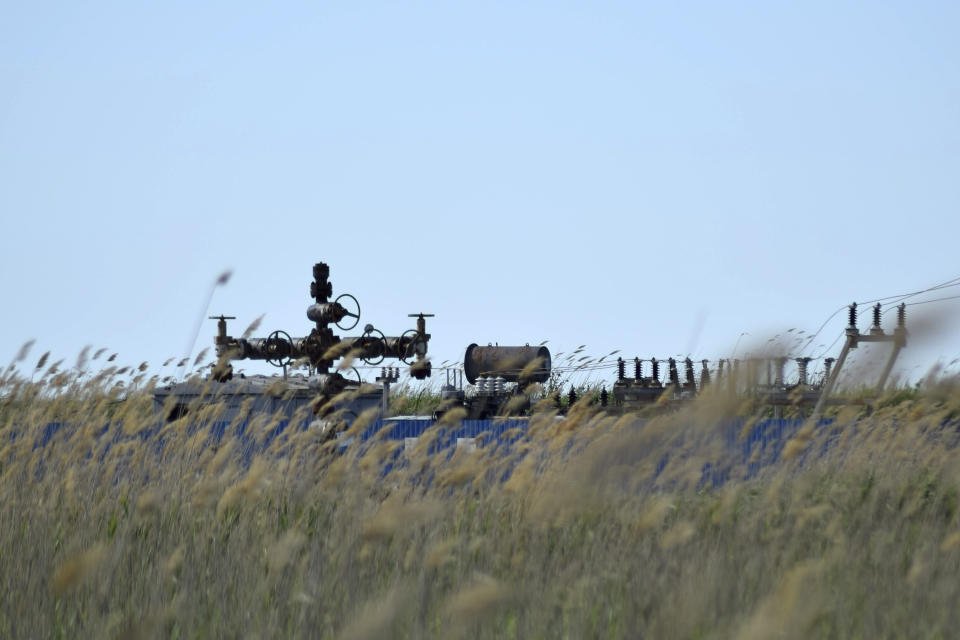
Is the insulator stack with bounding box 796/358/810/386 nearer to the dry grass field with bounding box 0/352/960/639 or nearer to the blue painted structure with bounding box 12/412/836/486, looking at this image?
the blue painted structure with bounding box 12/412/836/486

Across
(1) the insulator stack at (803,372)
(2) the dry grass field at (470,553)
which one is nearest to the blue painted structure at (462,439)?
(2) the dry grass field at (470,553)

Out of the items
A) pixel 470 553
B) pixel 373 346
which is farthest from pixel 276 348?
pixel 470 553

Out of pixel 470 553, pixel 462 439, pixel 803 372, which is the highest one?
pixel 803 372

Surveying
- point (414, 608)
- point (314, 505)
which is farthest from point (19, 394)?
point (414, 608)

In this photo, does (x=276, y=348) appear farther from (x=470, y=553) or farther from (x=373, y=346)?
(x=470, y=553)

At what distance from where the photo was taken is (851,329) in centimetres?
1570

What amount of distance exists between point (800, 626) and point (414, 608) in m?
1.50

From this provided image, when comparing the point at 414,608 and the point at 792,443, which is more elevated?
the point at 792,443

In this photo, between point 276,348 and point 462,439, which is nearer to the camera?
point 462,439

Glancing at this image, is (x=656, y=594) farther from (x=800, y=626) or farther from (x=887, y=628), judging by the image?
(x=800, y=626)

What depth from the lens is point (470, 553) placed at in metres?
5.04

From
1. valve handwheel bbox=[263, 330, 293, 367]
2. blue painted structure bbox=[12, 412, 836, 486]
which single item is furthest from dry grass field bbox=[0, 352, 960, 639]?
valve handwheel bbox=[263, 330, 293, 367]

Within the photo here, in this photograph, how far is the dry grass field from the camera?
3551 mm

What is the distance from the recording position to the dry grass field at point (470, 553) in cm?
355
